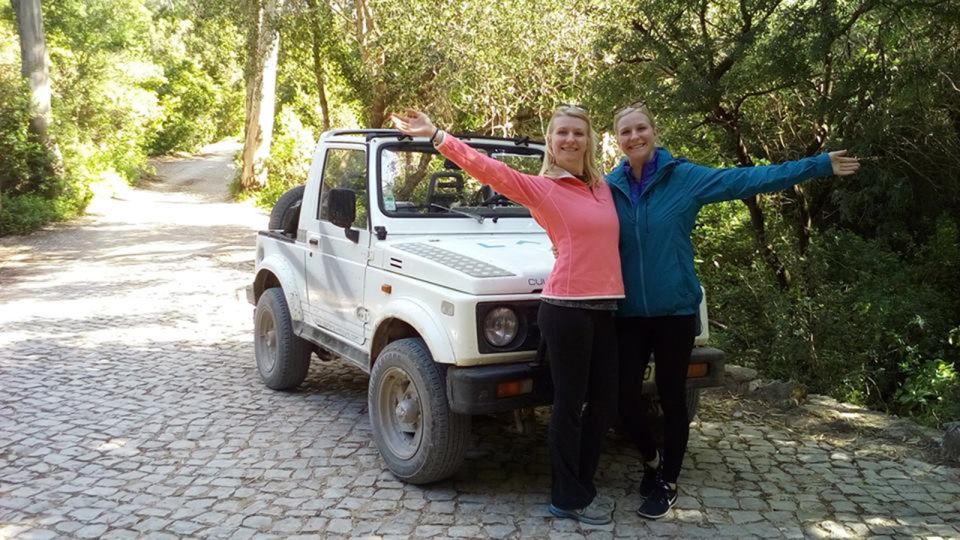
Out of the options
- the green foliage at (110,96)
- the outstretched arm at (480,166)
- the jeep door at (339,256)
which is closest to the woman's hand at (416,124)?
the outstretched arm at (480,166)

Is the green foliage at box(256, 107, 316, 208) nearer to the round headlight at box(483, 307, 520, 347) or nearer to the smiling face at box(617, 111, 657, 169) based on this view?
the round headlight at box(483, 307, 520, 347)

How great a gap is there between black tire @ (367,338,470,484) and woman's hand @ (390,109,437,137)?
4.15 ft

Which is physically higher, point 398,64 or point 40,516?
point 398,64

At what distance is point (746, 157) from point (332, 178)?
199 inches

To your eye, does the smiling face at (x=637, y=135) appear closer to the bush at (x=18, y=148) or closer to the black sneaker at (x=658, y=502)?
the black sneaker at (x=658, y=502)

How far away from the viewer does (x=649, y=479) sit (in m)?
4.50

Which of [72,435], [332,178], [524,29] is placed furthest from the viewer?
[524,29]

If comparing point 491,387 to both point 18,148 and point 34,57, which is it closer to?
point 18,148

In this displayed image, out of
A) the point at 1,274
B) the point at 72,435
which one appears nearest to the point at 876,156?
the point at 72,435

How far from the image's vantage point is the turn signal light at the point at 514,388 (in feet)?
13.7

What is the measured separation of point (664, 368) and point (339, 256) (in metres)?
2.44

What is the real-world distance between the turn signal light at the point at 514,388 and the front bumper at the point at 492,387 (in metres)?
0.01

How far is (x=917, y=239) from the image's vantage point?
977 centimetres

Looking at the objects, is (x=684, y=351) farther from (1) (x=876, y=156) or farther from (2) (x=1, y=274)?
(2) (x=1, y=274)
